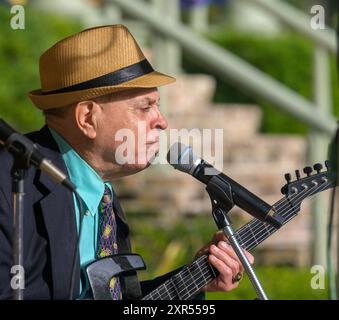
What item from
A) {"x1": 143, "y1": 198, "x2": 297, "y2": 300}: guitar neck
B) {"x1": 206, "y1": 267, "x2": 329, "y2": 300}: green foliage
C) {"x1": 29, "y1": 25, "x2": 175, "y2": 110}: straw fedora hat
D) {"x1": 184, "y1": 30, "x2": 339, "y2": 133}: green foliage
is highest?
{"x1": 29, "y1": 25, "x2": 175, "y2": 110}: straw fedora hat

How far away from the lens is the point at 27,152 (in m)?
3.30

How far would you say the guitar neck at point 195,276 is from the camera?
3.77 meters

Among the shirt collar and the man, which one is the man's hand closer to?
the man

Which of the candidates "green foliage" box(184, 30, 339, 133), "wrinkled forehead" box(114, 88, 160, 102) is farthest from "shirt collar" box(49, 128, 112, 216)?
"green foliage" box(184, 30, 339, 133)

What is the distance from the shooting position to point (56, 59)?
3.71 metres

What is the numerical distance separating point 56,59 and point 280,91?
16.4 feet

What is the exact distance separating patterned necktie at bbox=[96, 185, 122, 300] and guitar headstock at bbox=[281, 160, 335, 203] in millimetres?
583

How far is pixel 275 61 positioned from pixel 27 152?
11278 mm

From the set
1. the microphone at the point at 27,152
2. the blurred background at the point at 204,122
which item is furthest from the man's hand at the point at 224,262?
the blurred background at the point at 204,122

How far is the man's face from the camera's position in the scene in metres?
3.72

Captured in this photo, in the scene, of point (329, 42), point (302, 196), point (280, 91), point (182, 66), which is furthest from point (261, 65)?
point (302, 196)

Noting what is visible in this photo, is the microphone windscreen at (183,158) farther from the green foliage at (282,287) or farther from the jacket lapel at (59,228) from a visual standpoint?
the green foliage at (282,287)

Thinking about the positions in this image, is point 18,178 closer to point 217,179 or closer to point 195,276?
point 217,179

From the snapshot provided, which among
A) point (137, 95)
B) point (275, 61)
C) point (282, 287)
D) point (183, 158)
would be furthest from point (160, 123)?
point (275, 61)
